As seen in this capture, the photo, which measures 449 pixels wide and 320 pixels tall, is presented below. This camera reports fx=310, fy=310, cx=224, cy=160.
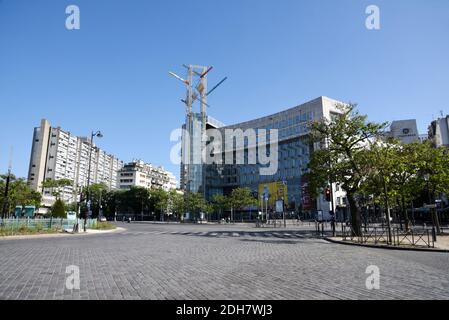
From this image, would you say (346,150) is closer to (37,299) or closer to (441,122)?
(37,299)

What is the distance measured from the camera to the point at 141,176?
151 m

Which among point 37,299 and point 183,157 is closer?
point 37,299

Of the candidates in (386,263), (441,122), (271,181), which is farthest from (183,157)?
(386,263)

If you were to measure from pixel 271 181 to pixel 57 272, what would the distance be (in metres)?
87.7

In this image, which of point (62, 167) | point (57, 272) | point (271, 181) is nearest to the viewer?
point (57, 272)

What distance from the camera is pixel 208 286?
279 inches

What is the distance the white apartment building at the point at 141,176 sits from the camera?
146875mm

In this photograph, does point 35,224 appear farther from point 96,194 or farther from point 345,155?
point 96,194

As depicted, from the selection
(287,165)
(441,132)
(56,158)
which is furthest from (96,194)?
(441,132)

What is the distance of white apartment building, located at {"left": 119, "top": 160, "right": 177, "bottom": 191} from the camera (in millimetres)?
146875

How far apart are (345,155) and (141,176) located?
135 metres

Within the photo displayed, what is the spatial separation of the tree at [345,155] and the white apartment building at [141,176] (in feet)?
361

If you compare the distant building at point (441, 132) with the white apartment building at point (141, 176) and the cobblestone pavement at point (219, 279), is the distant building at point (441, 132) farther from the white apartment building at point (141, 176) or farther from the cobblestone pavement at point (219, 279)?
the white apartment building at point (141, 176)

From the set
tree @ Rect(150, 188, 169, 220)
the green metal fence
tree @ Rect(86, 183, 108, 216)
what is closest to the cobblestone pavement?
the green metal fence
